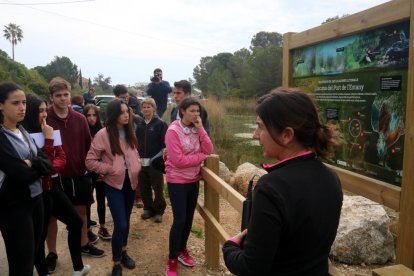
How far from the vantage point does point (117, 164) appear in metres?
3.51

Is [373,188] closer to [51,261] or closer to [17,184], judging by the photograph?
[17,184]

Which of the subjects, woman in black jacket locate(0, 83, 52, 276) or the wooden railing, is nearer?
woman in black jacket locate(0, 83, 52, 276)

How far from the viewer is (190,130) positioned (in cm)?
358

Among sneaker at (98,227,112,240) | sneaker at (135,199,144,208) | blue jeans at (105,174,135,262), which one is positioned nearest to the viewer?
blue jeans at (105,174,135,262)

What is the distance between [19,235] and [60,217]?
688 mm

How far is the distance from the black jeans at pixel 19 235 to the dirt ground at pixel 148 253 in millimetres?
1148

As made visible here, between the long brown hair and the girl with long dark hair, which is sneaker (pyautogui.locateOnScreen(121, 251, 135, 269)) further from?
the long brown hair

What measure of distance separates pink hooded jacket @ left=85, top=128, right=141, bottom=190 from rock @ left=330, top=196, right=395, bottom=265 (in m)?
2.63

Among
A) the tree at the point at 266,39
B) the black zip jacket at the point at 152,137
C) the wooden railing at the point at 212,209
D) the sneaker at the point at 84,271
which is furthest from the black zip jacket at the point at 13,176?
the tree at the point at 266,39

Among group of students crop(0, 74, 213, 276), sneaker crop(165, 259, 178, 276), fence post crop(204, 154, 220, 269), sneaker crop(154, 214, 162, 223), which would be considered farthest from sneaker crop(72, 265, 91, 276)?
sneaker crop(154, 214, 162, 223)

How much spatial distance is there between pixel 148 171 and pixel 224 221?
61.3 inches

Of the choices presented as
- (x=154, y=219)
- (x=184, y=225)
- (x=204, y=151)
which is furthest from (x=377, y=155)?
(x=154, y=219)

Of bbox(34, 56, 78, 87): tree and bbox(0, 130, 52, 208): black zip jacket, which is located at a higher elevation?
bbox(34, 56, 78, 87): tree

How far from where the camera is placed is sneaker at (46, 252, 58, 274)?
362 cm
